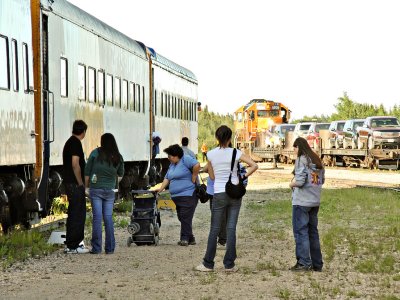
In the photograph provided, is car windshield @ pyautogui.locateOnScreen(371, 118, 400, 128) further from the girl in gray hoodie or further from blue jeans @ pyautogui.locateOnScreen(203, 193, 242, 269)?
blue jeans @ pyautogui.locateOnScreen(203, 193, 242, 269)

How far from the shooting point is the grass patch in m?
13.3

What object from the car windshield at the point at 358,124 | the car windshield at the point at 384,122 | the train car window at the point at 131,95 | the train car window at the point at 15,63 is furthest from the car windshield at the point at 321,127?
the train car window at the point at 15,63

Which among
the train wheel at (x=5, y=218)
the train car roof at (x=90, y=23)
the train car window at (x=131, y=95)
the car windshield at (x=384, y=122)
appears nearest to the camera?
the train wheel at (x=5, y=218)

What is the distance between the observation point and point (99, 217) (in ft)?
46.7

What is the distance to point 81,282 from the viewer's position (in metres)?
11.2

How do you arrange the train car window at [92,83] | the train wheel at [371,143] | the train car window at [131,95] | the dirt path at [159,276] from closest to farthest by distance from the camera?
the dirt path at [159,276] → the train car window at [92,83] → the train car window at [131,95] → the train wheel at [371,143]

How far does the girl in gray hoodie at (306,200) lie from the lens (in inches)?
474

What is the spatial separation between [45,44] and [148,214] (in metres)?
3.19

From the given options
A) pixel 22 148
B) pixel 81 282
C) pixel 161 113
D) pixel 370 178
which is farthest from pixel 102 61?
pixel 370 178

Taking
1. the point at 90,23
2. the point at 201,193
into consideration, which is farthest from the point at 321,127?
the point at 201,193

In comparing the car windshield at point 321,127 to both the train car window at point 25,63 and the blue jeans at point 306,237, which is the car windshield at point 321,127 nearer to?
the train car window at point 25,63

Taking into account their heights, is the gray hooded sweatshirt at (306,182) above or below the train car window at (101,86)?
below

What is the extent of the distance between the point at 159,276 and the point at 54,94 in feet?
19.9

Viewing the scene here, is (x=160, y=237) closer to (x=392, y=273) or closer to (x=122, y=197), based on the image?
(x=392, y=273)
